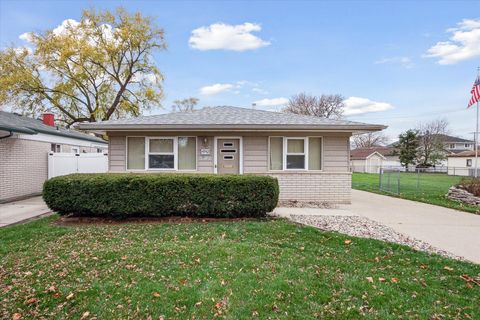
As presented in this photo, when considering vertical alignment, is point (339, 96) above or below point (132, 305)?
above

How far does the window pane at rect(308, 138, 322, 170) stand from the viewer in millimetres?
10078

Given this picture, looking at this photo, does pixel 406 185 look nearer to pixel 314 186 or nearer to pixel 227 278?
pixel 314 186

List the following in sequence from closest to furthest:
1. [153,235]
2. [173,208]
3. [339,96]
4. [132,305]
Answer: [132,305] → [153,235] → [173,208] → [339,96]

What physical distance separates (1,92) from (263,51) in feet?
62.4

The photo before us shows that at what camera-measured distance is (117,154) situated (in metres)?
9.83

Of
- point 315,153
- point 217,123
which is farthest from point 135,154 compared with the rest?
point 315,153

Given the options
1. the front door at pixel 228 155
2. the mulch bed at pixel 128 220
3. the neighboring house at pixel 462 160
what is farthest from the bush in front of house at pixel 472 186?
the neighboring house at pixel 462 160

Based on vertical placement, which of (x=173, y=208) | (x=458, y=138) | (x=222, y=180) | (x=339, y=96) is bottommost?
(x=173, y=208)

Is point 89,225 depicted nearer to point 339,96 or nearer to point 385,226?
point 385,226

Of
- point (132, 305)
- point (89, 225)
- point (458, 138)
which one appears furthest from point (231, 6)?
point (458, 138)

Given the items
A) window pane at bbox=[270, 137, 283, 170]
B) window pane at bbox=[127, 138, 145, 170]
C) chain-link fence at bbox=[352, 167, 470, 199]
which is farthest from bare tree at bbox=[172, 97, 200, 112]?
window pane at bbox=[270, 137, 283, 170]

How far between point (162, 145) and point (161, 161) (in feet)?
1.79

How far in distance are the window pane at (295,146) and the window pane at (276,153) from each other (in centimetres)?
28

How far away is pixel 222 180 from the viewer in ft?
23.4
